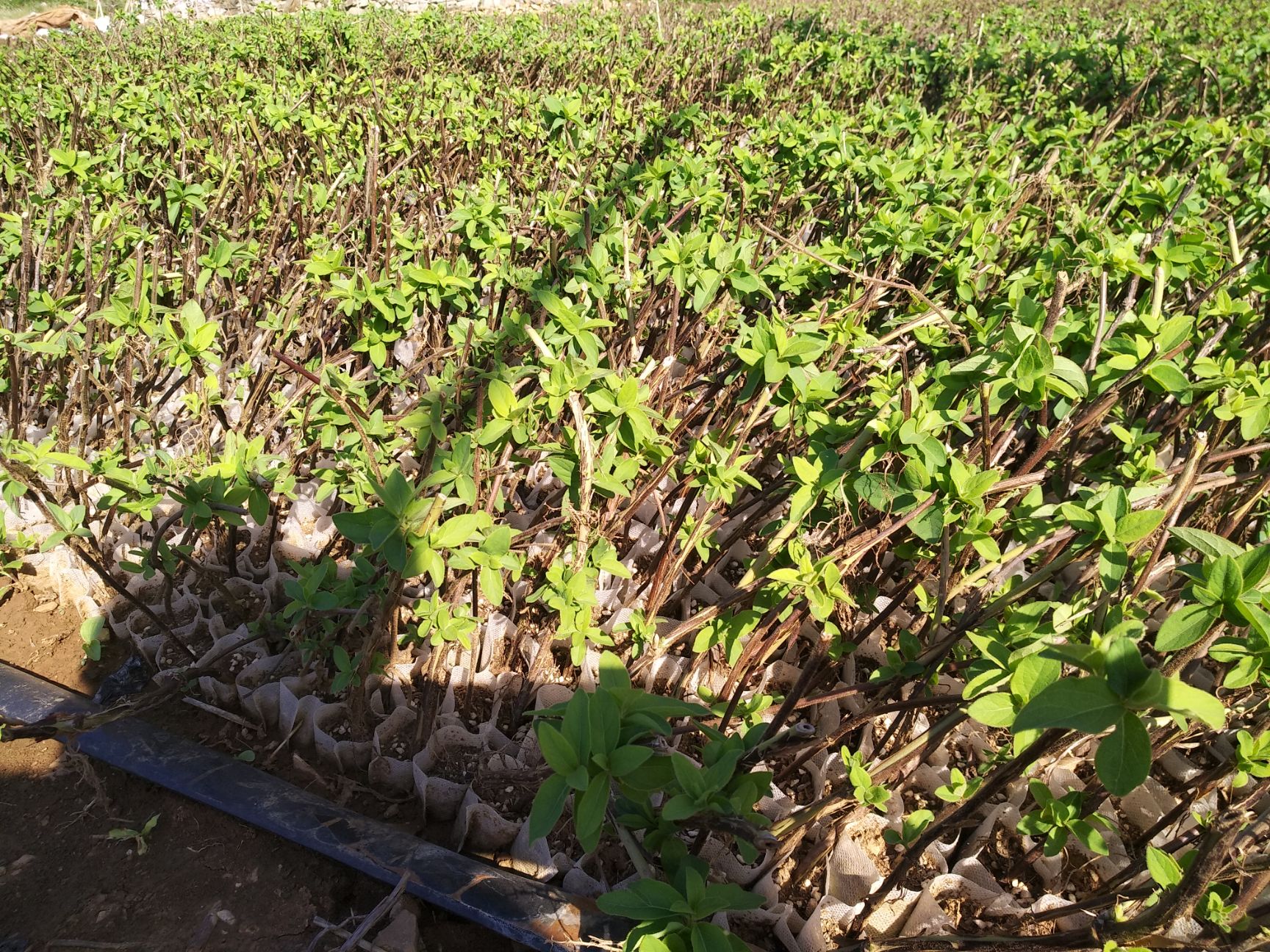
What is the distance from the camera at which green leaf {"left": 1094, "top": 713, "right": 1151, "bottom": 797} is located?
29.4 inches

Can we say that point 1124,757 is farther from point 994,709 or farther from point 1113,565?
point 1113,565

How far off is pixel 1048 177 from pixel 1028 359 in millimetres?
1940

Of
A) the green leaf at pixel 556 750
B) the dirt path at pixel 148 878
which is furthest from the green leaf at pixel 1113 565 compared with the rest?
the dirt path at pixel 148 878

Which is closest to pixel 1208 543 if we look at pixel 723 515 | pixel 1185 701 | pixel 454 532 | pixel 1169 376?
pixel 1185 701

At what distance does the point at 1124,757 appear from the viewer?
2.48 ft

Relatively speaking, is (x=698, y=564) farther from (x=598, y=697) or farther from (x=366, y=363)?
(x=366, y=363)

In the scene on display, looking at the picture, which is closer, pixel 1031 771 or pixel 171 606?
pixel 1031 771

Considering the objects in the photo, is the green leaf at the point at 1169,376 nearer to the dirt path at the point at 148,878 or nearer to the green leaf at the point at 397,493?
the green leaf at the point at 397,493

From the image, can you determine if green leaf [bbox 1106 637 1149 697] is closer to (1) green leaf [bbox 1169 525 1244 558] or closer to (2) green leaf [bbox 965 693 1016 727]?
(2) green leaf [bbox 965 693 1016 727]

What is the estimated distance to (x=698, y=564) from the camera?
202 cm

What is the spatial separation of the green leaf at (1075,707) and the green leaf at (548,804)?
52cm

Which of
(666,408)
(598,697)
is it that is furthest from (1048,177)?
(598,697)

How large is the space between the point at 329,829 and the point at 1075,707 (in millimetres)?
1405

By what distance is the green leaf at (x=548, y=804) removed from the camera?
91 cm
